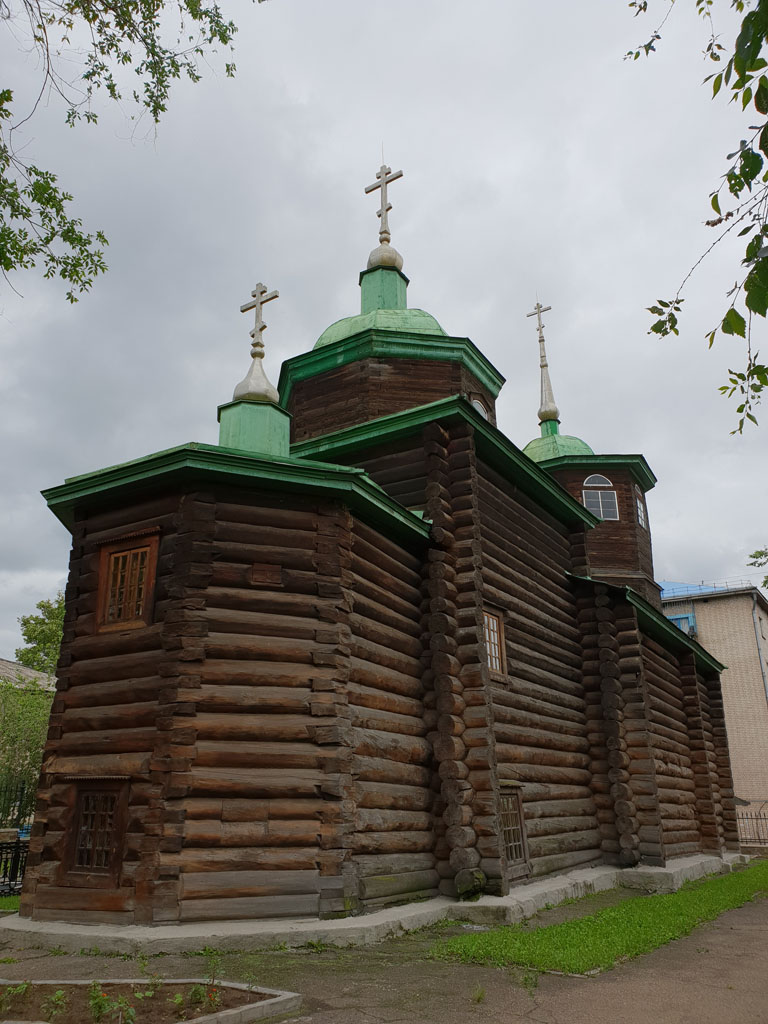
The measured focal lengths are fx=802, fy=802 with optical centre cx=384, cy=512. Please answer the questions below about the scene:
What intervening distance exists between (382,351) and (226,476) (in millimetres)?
7748

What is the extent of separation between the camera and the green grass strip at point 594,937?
323 inches

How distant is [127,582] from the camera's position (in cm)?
1070

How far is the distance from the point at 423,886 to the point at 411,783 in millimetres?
1358

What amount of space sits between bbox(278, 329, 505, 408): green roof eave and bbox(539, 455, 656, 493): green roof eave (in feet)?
35.1

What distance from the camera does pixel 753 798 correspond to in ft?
122

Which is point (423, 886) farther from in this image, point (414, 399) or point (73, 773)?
point (414, 399)

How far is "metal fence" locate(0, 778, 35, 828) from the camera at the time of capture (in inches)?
825

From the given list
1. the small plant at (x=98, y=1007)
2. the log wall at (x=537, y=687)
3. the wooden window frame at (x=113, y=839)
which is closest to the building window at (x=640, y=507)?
the log wall at (x=537, y=687)

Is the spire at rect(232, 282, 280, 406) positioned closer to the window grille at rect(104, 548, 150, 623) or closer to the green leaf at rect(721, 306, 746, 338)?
the window grille at rect(104, 548, 150, 623)

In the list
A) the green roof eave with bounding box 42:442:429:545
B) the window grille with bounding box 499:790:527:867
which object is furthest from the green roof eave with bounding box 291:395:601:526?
the window grille with bounding box 499:790:527:867

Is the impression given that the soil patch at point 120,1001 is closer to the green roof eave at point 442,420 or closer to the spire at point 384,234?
the green roof eave at point 442,420

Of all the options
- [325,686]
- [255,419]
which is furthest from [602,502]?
[325,686]

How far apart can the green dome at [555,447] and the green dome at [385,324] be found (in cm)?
1100

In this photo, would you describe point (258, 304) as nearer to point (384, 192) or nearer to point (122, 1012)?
point (384, 192)
